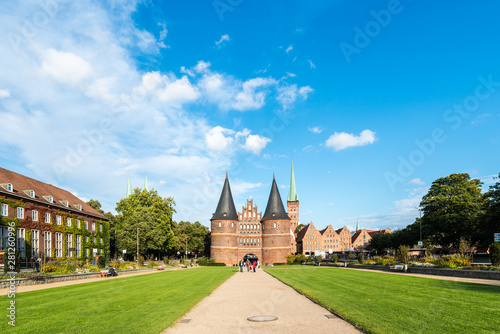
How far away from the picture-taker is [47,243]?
42438 millimetres

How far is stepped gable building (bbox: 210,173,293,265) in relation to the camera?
76531 millimetres

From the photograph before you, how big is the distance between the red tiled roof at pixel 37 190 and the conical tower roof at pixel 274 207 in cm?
3774

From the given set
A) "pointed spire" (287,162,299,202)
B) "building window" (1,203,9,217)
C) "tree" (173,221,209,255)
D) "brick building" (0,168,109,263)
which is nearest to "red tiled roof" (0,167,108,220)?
"brick building" (0,168,109,263)

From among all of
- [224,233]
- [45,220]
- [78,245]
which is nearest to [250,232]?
[224,233]

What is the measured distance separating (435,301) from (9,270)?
26.9 meters

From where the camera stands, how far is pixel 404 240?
229 ft

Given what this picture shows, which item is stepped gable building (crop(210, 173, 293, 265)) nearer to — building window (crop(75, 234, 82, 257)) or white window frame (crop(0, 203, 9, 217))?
building window (crop(75, 234, 82, 257))

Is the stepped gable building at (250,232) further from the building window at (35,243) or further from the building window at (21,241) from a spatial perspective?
the building window at (21,241)

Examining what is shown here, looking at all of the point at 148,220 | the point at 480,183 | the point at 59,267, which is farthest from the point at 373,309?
the point at 480,183

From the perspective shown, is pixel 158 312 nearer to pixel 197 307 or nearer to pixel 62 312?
pixel 197 307

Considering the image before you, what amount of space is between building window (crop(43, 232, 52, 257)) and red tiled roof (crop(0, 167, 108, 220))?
12.6 ft

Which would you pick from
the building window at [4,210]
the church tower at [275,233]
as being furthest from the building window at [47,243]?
the church tower at [275,233]

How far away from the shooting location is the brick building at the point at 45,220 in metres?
36.6

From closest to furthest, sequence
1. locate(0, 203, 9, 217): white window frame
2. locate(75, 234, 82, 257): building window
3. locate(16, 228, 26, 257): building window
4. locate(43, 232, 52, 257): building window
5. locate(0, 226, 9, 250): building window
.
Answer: locate(0, 226, 9, 250): building window → locate(0, 203, 9, 217): white window frame → locate(16, 228, 26, 257): building window → locate(43, 232, 52, 257): building window → locate(75, 234, 82, 257): building window
